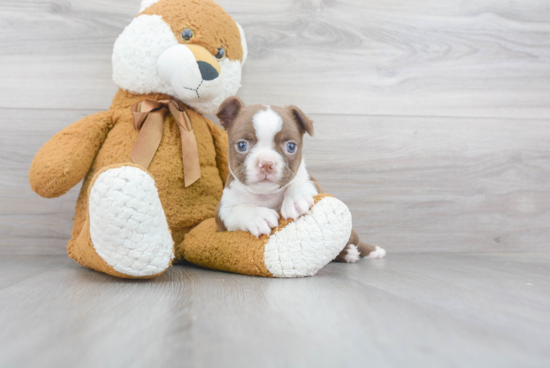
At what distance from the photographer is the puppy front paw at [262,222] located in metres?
0.96

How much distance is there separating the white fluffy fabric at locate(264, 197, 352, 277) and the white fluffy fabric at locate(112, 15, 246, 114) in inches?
19.9

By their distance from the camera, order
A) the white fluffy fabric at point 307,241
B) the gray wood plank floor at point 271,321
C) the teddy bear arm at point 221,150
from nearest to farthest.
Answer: the gray wood plank floor at point 271,321, the white fluffy fabric at point 307,241, the teddy bear arm at point 221,150

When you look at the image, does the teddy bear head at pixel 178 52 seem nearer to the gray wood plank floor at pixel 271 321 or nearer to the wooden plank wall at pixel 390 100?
the wooden plank wall at pixel 390 100

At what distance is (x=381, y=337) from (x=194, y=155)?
0.81 meters

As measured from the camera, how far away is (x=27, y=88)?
1.45m

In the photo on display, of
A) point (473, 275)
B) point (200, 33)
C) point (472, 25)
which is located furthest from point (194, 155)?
point (472, 25)

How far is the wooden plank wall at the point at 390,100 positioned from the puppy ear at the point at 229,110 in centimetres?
49

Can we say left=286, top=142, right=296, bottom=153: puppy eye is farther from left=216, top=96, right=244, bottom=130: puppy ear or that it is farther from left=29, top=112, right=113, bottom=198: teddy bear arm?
left=29, top=112, right=113, bottom=198: teddy bear arm

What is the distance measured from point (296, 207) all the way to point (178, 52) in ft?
1.83

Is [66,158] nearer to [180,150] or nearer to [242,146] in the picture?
[180,150]

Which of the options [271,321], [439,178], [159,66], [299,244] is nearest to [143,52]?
[159,66]

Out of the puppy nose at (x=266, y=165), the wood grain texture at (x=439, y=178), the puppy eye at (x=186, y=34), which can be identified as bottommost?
the wood grain texture at (x=439, y=178)

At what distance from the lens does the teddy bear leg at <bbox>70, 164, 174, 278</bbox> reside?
803mm

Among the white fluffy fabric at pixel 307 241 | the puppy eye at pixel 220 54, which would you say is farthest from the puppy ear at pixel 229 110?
the white fluffy fabric at pixel 307 241
